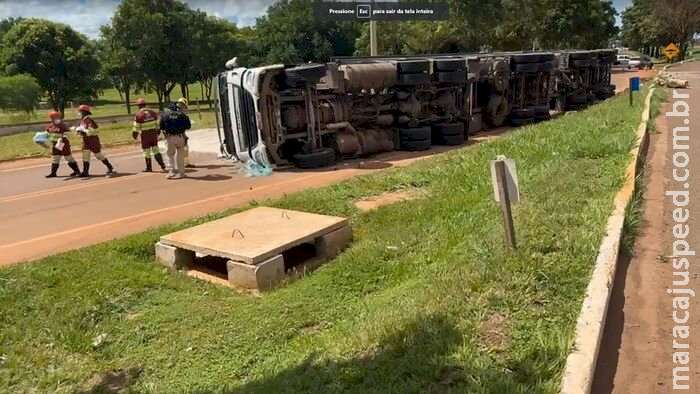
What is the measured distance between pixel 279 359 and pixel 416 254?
1852mm

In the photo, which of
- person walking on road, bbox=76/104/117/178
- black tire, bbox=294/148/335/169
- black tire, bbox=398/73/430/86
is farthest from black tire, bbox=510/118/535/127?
person walking on road, bbox=76/104/117/178

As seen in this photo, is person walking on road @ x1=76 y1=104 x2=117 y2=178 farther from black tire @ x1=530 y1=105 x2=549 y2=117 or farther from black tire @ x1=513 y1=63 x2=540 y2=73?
black tire @ x1=530 y1=105 x2=549 y2=117

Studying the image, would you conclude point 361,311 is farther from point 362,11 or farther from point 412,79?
point 362,11

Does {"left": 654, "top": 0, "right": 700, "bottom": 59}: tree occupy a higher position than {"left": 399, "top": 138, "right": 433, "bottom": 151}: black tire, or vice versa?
{"left": 654, "top": 0, "right": 700, "bottom": 59}: tree

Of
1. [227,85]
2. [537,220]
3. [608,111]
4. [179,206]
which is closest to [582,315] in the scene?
[537,220]

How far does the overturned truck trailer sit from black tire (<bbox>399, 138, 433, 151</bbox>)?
0.02 m

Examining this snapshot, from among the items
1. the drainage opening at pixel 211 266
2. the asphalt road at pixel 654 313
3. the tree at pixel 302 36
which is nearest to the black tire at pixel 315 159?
the drainage opening at pixel 211 266

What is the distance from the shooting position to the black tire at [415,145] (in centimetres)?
1296

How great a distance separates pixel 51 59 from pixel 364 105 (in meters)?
33.8

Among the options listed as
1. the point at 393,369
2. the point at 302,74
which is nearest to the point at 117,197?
the point at 302,74

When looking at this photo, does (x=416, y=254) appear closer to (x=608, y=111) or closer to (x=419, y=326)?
Result: (x=419, y=326)

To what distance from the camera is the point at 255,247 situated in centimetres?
548

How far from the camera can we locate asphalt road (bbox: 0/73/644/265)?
7.35 m

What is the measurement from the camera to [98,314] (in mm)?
4996
